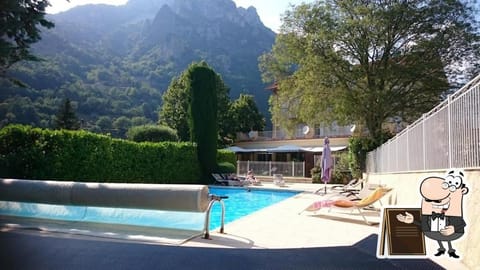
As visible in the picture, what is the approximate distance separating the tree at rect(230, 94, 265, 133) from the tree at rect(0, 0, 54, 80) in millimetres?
31494

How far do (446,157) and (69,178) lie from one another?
1219 cm

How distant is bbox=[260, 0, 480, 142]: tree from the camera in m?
15.6

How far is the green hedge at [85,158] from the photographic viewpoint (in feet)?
36.4

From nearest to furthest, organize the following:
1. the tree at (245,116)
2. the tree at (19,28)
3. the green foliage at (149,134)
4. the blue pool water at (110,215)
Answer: the blue pool water at (110,215) < the tree at (19,28) < the green foliage at (149,134) < the tree at (245,116)

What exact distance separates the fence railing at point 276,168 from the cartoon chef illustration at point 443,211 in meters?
23.4

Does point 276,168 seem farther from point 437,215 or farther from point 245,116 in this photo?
point 437,215

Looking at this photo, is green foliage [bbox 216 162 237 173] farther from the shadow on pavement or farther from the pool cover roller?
the shadow on pavement

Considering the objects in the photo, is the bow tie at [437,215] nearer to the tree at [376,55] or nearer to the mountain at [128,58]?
the mountain at [128,58]

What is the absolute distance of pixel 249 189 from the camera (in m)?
19.9

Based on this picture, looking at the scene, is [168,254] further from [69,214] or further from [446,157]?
[446,157]

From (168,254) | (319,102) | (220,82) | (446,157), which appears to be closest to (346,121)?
(319,102)

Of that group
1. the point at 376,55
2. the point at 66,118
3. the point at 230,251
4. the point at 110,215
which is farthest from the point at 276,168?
the point at 230,251

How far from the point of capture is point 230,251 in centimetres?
529

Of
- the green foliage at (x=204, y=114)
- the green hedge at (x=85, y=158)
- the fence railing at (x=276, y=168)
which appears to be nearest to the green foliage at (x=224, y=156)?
the fence railing at (x=276, y=168)
